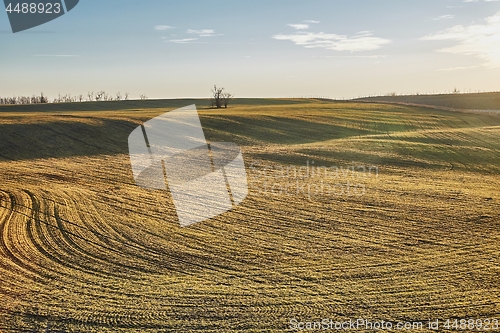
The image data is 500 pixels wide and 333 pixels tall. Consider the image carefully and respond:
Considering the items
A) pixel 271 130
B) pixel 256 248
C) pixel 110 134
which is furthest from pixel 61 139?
pixel 256 248

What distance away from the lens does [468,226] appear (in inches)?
669

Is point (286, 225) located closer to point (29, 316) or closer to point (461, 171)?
point (29, 316)

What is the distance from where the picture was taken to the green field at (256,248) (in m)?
10.3

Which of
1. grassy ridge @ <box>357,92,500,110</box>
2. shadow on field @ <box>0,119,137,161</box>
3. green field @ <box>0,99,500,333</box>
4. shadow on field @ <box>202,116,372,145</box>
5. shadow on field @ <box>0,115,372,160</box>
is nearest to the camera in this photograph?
green field @ <box>0,99,500,333</box>

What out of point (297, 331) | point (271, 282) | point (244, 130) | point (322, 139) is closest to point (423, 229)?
point (271, 282)

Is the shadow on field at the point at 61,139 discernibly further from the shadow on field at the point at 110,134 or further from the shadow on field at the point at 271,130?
the shadow on field at the point at 271,130

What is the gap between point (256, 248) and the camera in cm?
1453

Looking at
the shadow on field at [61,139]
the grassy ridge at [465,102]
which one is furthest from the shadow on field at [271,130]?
the grassy ridge at [465,102]

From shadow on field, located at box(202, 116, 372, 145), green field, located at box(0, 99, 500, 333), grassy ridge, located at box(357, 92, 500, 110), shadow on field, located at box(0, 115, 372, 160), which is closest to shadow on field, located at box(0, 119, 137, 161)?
shadow on field, located at box(0, 115, 372, 160)

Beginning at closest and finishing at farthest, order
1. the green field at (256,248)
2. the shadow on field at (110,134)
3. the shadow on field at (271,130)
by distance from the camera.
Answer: the green field at (256,248) < the shadow on field at (110,134) < the shadow on field at (271,130)

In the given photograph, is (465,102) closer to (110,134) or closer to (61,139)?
(110,134)

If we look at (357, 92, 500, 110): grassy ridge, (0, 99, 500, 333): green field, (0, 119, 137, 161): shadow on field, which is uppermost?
(357, 92, 500, 110): grassy ridge

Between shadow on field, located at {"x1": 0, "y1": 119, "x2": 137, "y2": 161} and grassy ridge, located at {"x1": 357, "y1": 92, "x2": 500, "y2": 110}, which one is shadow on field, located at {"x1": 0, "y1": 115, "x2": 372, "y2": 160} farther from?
grassy ridge, located at {"x1": 357, "y1": 92, "x2": 500, "y2": 110}

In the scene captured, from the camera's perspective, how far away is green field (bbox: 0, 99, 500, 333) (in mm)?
10336
